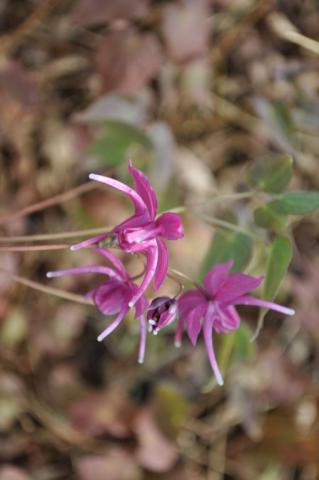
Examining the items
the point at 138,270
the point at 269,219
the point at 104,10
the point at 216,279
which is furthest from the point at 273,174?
the point at 138,270

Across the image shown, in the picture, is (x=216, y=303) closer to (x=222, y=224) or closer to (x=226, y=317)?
(x=226, y=317)

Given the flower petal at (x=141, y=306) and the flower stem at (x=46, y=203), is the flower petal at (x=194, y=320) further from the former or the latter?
the flower stem at (x=46, y=203)

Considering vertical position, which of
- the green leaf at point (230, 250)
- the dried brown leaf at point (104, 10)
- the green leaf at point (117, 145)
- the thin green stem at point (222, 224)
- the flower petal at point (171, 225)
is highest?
the flower petal at point (171, 225)

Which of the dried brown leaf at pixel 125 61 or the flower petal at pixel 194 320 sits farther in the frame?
the dried brown leaf at pixel 125 61

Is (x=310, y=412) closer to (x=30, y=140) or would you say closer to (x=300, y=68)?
(x=300, y=68)

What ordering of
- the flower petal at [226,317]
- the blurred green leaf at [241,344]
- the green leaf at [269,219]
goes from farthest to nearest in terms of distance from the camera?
1. the blurred green leaf at [241,344]
2. the green leaf at [269,219]
3. the flower petal at [226,317]

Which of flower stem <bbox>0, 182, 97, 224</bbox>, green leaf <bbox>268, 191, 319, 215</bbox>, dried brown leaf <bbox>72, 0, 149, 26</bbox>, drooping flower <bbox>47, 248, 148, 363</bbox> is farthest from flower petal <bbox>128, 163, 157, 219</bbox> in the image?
dried brown leaf <bbox>72, 0, 149, 26</bbox>

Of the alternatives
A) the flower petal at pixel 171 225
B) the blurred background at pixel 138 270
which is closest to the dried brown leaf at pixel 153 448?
the blurred background at pixel 138 270
